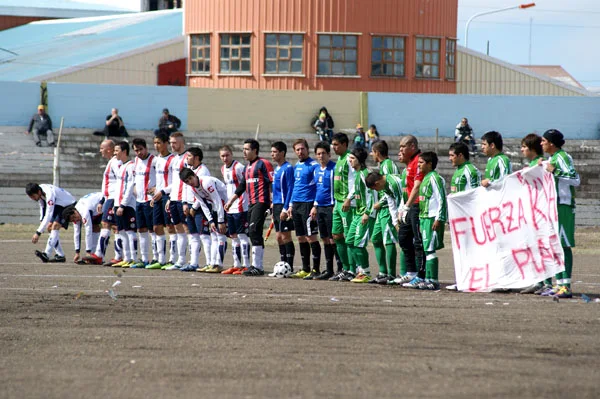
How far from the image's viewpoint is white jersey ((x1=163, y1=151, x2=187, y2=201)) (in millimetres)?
19109

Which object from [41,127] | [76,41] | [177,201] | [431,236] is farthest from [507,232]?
[76,41]

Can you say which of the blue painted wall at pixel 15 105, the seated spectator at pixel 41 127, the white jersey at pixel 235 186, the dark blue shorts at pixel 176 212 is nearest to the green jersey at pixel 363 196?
the white jersey at pixel 235 186

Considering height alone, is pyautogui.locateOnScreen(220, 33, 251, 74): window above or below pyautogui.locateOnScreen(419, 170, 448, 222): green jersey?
above

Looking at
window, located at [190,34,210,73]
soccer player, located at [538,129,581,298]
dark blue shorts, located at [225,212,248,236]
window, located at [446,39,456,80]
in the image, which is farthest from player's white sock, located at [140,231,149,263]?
window, located at [446,39,456,80]

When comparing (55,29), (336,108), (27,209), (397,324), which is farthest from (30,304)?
(55,29)

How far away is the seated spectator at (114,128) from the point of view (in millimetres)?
37875

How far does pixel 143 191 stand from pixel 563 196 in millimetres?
8333

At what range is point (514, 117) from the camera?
4334 cm

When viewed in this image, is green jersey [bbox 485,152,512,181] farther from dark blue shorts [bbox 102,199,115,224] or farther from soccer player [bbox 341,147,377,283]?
dark blue shorts [bbox 102,199,115,224]

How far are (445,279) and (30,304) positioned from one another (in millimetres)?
7047

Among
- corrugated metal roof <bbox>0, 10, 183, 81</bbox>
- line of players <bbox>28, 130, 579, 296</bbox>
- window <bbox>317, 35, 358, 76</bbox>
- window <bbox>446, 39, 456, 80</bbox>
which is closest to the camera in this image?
line of players <bbox>28, 130, 579, 296</bbox>

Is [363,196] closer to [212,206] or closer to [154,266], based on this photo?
[212,206]

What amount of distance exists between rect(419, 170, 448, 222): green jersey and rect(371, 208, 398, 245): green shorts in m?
0.89

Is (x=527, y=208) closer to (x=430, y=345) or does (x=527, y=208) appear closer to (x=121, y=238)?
(x=430, y=345)
